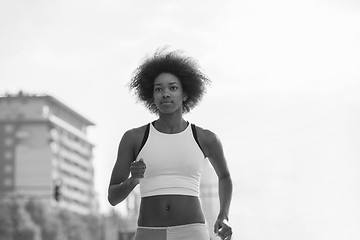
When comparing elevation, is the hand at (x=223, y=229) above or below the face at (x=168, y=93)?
below

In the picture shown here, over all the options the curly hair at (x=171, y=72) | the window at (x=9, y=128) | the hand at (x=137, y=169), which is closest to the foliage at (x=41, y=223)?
the window at (x=9, y=128)

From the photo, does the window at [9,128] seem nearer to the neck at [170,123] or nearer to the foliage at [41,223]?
the foliage at [41,223]

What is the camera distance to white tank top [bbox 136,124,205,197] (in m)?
6.85

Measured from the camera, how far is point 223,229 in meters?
6.66

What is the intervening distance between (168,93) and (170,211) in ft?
2.41

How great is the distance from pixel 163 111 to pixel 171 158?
322mm

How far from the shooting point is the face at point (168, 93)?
6.99 m

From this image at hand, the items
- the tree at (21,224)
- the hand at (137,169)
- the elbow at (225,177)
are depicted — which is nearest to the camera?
the hand at (137,169)

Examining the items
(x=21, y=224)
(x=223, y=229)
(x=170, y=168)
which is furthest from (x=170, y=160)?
(x=21, y=224)

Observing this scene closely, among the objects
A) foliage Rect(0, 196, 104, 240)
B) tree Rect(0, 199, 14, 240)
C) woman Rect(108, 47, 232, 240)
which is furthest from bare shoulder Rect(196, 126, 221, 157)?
tree Rect(0, 199, 14, 240)

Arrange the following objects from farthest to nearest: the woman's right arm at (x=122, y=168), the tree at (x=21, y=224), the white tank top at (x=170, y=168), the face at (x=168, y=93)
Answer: the tree at (x=21, y=224) < the face at (x=168, y=93) < the white tank top at (x=170, y=168) < the woman's right arm at (x=122, y=168)

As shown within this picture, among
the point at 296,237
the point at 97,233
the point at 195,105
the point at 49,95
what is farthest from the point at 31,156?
the point at 195,105

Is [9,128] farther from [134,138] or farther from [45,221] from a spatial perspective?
[134,138]

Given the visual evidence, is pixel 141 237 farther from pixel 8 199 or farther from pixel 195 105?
pixel 8 199
